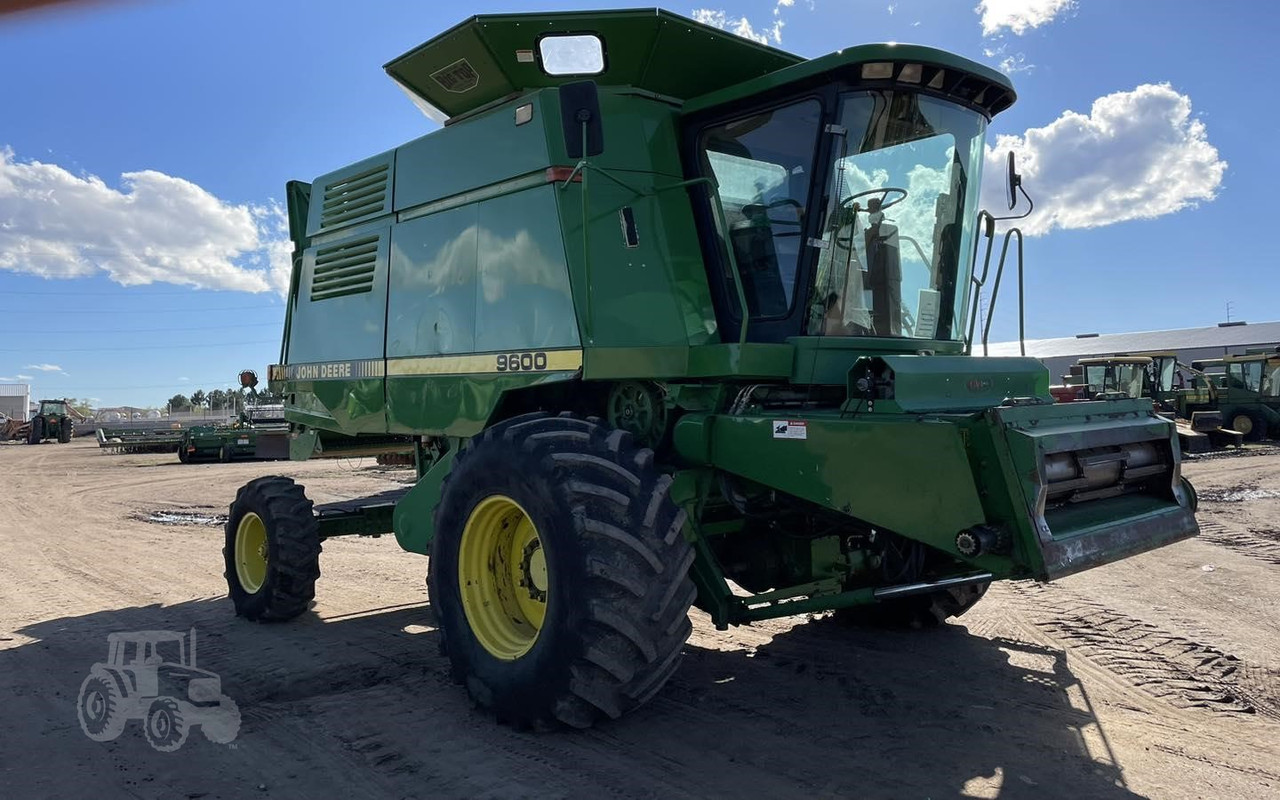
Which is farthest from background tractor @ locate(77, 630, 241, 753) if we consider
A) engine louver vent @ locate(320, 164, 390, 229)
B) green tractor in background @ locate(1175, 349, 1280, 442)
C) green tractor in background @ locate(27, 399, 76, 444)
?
green tractor in background @ locate(27, 399, 76, 444)

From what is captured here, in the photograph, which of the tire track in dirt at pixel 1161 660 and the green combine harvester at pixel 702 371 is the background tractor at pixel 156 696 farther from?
the tire track in dirt at pixel 1161 660

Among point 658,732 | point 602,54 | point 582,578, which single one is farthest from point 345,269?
point 658,732

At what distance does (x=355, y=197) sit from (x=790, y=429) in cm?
409

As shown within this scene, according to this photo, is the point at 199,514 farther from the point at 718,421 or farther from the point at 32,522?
the point at 718,421

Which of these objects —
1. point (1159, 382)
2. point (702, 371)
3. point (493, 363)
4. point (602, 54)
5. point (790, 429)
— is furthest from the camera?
point (1159, 382)

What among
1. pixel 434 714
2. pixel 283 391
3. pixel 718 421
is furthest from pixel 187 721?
pixel 283 391

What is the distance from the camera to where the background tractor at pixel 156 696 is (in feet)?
13.7

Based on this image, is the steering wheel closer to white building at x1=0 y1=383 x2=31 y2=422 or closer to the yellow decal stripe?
the yellow decal stripe

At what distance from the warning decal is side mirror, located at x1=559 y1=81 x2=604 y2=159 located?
1.56m

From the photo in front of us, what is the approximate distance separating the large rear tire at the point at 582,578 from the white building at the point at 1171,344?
179ft

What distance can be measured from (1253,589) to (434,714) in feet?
20.9

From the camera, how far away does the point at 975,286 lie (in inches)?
202

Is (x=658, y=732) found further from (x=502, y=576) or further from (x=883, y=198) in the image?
(x=883, y=198)

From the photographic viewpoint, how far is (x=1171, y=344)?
5878 cm
